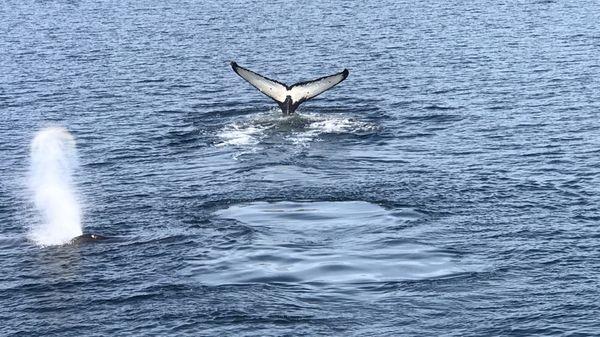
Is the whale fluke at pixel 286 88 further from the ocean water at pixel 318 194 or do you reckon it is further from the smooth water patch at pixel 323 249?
the smooth water patch at pixel 323 249

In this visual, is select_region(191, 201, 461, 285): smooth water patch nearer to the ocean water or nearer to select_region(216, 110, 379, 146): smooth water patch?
the ocean water

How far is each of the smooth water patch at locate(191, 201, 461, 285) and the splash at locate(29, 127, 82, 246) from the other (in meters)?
6.28

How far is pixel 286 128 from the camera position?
60938mm

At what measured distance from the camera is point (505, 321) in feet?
114

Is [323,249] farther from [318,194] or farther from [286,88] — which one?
[286,88]

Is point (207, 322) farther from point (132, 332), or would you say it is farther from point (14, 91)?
point (14, 91)

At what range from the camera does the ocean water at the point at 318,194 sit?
36281 millimetres

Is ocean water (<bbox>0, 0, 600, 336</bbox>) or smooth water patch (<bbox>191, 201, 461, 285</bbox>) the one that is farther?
smooth water patch (<bbox>191, 201, 461, 285</bbox>)

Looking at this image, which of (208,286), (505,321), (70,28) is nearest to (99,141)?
(208,286)

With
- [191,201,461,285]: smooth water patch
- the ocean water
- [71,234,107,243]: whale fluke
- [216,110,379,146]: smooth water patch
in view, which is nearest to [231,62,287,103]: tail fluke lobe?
[216,110,379,146]: smooth water patch

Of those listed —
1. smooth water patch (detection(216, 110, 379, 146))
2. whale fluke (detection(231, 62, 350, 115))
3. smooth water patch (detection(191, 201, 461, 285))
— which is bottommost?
smooth water patch (detection(191, 201, 461, 285))

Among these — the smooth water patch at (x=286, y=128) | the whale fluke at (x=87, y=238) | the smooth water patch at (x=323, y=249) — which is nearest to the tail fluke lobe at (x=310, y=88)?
the smooth water patch at (x=286, y=128)

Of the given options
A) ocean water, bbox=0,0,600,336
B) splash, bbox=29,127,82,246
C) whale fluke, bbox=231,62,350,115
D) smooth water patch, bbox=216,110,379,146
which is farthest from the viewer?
whale fluke, bbox=231,62,350,115

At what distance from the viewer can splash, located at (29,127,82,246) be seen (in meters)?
45.4
